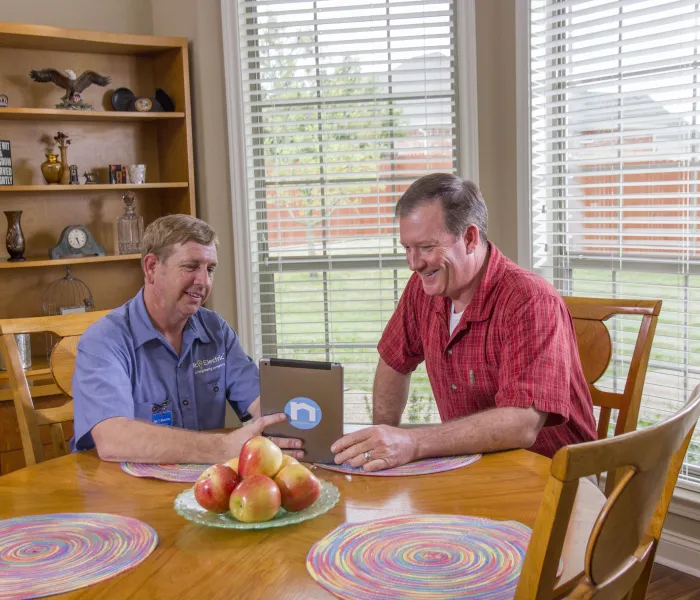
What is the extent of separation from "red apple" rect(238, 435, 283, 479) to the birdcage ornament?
2402mm

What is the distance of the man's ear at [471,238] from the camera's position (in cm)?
202

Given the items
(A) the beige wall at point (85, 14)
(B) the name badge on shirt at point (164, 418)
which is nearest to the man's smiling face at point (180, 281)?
(B) the name badge on shirt at point (164, 418)

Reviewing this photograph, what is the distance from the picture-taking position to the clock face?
3520 millimetres

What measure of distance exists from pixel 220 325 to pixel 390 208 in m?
1.45

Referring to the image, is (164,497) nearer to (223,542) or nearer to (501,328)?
(223,542)

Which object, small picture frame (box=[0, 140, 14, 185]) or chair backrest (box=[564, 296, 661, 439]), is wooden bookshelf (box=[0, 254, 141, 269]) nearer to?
small picture frame (box=[0, 140, 14, 185])

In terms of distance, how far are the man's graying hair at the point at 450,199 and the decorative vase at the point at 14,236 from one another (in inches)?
80.1

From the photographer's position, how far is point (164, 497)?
1.50 m

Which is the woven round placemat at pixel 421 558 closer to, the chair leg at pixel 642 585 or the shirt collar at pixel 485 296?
the chair leg at pixel 642 585

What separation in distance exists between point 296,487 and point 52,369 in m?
1.04

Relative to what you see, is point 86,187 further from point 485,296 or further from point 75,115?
point 485,296

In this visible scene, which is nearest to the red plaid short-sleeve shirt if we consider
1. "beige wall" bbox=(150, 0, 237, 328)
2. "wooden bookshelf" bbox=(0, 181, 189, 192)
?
"beige wall" bbox=(150, 0, 237, 328)

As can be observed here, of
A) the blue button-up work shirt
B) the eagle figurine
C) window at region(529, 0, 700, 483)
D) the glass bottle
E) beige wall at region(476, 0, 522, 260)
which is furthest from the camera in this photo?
the glass bottle

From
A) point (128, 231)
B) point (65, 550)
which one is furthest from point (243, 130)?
point (65, 550)
